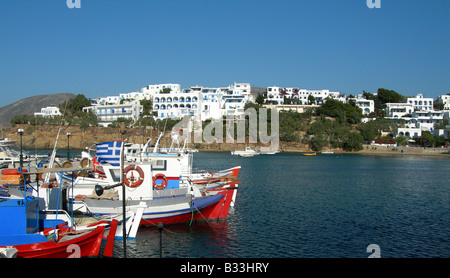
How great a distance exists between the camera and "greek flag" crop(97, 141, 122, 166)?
24234 millimetres

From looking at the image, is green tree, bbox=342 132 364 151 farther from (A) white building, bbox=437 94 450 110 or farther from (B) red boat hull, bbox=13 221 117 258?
(B) red boat hull, bbox=13 221 117 258

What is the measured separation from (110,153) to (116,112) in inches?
3480

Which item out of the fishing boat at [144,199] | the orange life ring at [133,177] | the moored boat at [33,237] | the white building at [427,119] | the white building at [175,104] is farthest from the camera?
the white building at [175,104]

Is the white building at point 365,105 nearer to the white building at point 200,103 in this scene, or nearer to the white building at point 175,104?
the white building at point 200,103

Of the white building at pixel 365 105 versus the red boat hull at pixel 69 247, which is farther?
the white building at pixel 365 105

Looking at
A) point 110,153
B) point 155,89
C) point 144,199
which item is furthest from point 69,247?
point 155,89

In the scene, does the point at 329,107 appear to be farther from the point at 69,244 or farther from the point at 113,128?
the point at 69,244

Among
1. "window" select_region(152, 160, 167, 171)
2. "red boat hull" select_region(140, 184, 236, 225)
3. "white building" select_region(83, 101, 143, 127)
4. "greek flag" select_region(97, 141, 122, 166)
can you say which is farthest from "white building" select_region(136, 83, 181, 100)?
"red boat hull" select_region(140, 184, 236, 225)

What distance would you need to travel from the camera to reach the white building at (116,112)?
108 m

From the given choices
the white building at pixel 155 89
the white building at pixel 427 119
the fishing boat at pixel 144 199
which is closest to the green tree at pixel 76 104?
the white building at pixel 155 89

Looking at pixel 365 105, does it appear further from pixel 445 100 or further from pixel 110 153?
pixel 110 153

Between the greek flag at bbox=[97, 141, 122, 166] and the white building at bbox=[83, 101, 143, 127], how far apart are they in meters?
83.0

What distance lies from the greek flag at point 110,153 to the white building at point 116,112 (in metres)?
83.0
